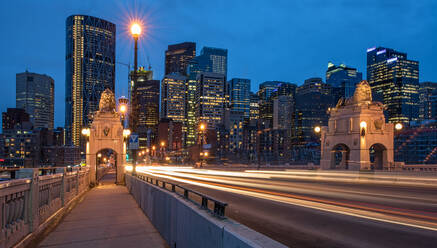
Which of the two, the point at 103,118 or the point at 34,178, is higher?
the point at 103,118

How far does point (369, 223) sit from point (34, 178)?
8.94m

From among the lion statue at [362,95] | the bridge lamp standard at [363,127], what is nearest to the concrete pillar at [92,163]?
the bridge lamp standard at [363,127]

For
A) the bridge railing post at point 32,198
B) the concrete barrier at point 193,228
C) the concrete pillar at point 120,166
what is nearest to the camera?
the concrete barrier at point 193,228

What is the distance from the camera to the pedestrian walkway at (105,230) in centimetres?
876

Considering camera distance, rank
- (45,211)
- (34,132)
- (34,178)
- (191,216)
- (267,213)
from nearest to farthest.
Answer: (191,216) → (34,178) → (45,211) → (267,213) → (34,132)

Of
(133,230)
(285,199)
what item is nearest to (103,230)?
(133,230)

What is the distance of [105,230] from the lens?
10.1m

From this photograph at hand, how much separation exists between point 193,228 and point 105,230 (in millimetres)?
5303

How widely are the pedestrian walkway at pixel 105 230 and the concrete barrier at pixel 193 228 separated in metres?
0.47

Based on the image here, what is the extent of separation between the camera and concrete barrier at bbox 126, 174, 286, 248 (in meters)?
3.90

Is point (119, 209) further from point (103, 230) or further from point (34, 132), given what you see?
point (34, 132)

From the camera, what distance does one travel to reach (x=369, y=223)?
9289 millimetres

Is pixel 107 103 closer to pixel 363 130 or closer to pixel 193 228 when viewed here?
pixel 363 130

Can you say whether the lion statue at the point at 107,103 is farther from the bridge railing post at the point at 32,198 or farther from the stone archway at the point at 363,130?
the bridge railing post at the point at 32,198
